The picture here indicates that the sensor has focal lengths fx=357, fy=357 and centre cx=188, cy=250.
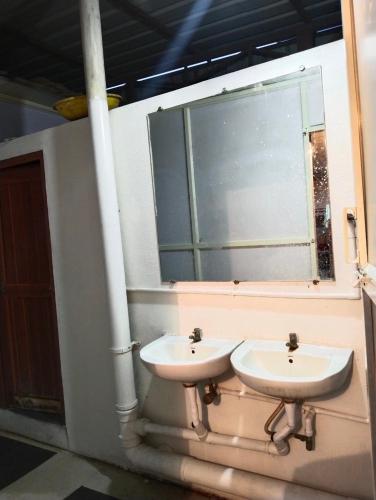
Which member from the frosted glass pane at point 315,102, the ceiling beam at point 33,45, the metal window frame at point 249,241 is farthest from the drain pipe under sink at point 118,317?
the frosted glass pane at point 315,102

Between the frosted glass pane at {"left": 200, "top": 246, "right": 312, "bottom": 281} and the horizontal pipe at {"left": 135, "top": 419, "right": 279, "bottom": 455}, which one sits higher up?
the frosted glass pane at {"left": 200, "top": 246, "right": 312, "bottom": 281}

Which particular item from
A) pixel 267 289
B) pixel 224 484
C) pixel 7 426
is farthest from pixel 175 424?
pixel 7 426

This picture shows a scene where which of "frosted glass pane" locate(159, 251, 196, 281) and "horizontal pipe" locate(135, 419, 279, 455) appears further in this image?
"frosted glass pane" locate(159, 251, 196, 281)

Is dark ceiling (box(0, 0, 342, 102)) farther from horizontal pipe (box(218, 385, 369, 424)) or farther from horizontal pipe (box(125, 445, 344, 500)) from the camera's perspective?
horizontal pipe (box(125, 445, 344, 500))

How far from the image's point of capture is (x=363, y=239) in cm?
103

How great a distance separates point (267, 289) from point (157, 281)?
629 millimetres

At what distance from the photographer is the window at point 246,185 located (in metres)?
1.67

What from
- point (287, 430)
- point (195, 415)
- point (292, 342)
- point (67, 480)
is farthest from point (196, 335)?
point (67, 480)

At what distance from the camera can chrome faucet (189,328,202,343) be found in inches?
73.1

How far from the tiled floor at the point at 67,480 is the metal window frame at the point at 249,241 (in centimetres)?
119

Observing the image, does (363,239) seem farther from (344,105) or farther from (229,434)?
(229,434)

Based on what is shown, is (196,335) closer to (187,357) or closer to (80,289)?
(187,357)

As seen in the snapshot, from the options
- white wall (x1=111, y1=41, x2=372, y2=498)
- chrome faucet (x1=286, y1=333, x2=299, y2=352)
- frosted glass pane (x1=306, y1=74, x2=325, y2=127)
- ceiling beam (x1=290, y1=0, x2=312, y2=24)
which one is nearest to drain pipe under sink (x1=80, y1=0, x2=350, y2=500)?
white wall (x1=111, y1=41, x2=372, y2=498)

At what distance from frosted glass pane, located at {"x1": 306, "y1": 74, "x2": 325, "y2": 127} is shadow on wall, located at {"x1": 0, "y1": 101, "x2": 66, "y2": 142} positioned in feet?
7.37
